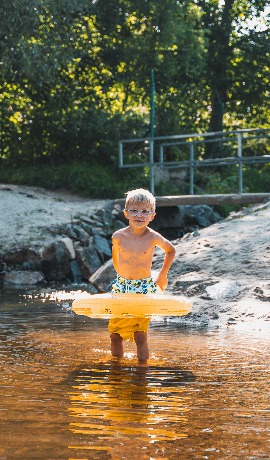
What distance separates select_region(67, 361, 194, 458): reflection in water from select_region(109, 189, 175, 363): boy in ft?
1.03

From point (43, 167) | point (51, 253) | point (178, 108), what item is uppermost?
point (178, 108)

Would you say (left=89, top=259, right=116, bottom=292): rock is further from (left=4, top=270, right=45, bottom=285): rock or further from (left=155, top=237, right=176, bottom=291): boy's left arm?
(left=155, top=237, right=176, bottom=291): boy's left arm

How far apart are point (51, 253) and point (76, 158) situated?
7932mm

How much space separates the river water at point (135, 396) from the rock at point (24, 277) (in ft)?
20.5

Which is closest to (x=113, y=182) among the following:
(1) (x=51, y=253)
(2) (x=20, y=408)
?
(1) (x=51, y=253)

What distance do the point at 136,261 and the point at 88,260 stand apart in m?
8.76

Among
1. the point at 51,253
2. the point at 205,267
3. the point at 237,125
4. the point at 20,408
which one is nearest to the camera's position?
the point at 20,408

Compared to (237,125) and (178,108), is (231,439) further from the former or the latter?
(237,125)

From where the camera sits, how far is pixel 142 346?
614 centimetres

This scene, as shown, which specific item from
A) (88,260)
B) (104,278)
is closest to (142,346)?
(104,278)

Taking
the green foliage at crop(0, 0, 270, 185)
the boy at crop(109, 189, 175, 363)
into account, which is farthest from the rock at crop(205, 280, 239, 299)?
the green foliage at crop(0, 0, 270, 185)

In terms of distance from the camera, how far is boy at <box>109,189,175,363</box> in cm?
615

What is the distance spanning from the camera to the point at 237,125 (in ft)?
96.7

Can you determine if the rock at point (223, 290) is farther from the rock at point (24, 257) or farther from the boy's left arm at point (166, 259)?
the rock at point (24, 257)
